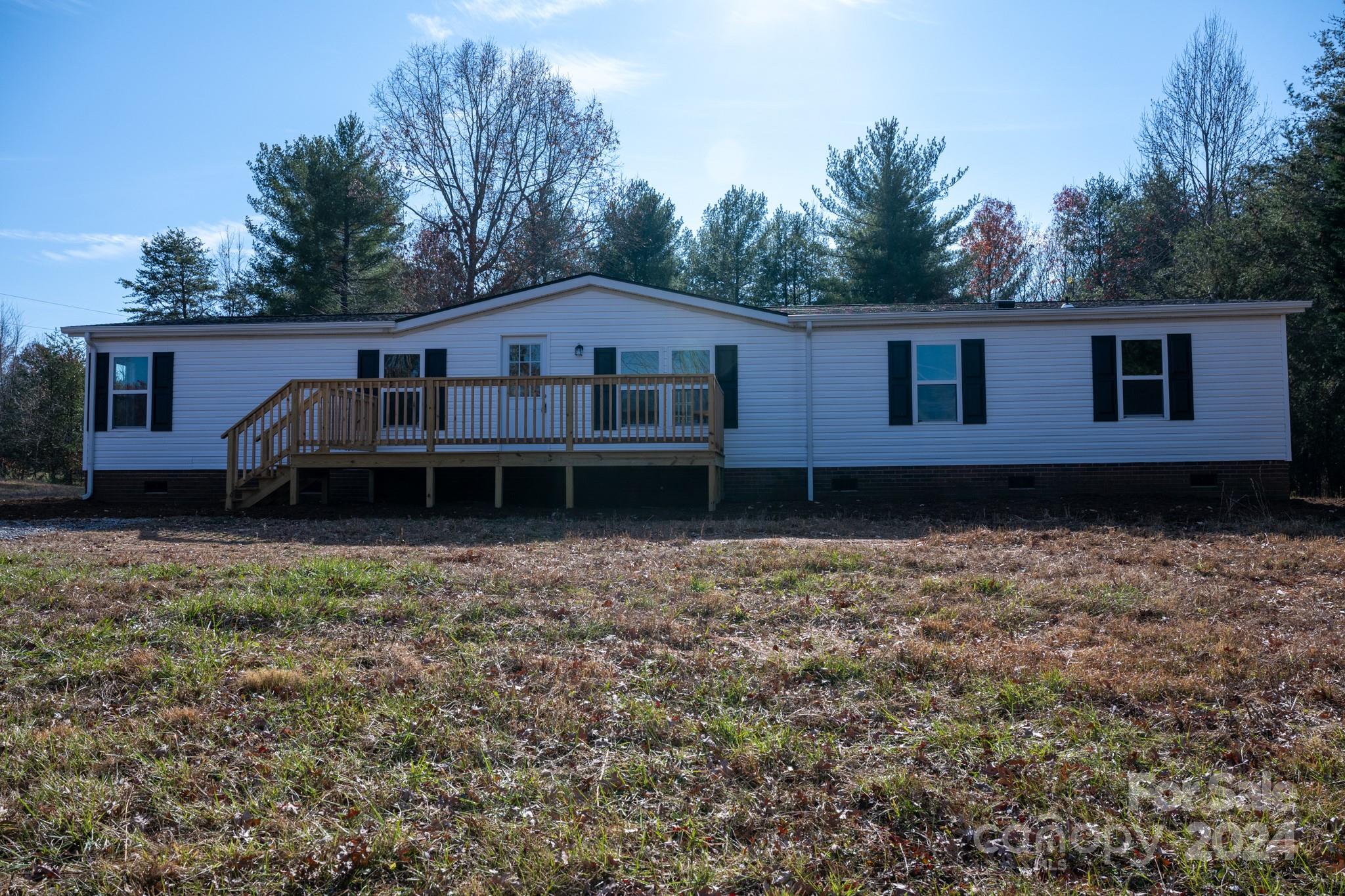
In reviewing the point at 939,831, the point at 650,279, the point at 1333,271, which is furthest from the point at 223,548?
the point at 650,279

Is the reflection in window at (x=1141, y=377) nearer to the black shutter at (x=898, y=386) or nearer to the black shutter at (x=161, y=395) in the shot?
the black shutter at (x=898, y=386)

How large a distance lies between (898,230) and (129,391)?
66.9 feet

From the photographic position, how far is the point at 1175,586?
6660 millimetres

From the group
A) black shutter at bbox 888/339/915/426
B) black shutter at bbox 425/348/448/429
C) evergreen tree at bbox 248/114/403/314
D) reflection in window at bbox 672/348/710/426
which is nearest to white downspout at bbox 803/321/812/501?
black shutter at bbox 888/339/915/426

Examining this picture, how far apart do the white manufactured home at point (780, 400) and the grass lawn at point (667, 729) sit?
6.44 m

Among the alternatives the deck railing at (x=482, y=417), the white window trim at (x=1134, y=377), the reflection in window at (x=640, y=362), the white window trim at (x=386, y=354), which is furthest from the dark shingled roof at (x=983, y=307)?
the white window trim at (x=386, y=354)

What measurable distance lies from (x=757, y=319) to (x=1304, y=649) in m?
10.5

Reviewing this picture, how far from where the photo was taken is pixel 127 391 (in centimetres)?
1609

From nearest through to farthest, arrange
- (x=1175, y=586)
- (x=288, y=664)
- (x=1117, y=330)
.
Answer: (x=288, y=664) < (x=1175, y=586) < (x=1117, y=330)

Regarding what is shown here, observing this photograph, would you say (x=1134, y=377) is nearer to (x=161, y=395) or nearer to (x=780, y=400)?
(x=780, y=400)

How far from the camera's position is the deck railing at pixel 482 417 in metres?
13.1

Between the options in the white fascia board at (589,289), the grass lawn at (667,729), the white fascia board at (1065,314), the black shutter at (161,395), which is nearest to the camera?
the grass lawn at (667,729)

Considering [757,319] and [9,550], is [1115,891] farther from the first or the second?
[757,319]

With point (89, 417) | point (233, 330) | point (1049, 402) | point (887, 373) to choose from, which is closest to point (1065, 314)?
point (1049, 402)
